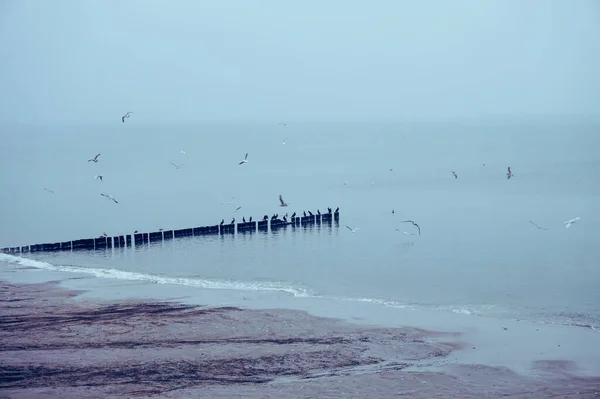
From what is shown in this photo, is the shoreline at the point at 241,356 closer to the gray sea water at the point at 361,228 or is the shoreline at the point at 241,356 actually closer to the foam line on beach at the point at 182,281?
the foam line on beach at the point at 182,281

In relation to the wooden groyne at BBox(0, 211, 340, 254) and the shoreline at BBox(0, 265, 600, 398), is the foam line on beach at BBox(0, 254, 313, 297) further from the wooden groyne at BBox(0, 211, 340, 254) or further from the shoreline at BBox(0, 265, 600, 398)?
the shoreline at BBox(0, 265, 600, 398)

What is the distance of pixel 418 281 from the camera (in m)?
30.2

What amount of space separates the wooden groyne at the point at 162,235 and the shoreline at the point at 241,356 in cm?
1342

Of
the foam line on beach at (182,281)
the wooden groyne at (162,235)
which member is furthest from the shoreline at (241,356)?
the wooden groyne at (162,235)

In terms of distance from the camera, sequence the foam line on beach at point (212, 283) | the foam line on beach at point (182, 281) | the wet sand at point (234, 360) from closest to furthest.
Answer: the wet sand at point (234, 360), the foam line on beach at point (212, 283), the foam line on beach at point (182, 281)

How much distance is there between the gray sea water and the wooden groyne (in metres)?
0.82

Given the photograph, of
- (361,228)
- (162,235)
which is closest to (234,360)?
(162,235)

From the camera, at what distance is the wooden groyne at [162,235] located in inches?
1442

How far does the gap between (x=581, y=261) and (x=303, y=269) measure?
12285 millimetres

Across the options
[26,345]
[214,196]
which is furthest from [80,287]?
[214,196]

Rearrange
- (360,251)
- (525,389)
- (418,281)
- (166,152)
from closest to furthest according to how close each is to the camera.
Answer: (525,389) < (418,281) < (360,251) < (166,152)

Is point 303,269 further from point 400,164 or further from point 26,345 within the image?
point 400,164

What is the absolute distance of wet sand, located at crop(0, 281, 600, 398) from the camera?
15555 millimetres

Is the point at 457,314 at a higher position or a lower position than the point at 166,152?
lower
